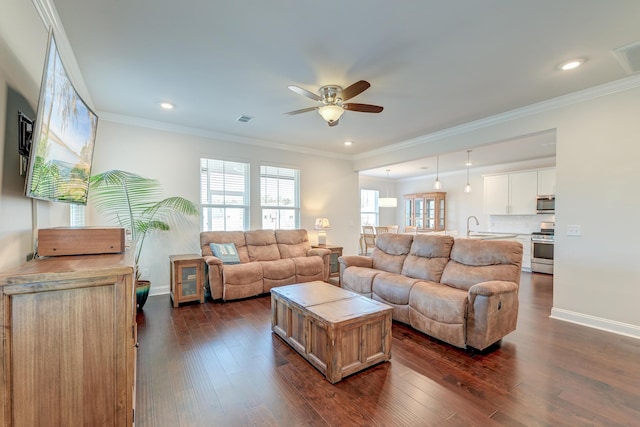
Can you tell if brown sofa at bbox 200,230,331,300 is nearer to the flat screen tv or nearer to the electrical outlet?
the flat screen tv

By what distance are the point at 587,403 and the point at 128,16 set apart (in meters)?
4.14

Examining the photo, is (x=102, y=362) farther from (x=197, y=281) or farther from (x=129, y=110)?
(x=129, y=110)

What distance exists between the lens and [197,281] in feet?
12.9

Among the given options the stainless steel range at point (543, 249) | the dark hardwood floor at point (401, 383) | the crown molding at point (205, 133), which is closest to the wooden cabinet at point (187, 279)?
the dark hardwood floor at point (401, 383)

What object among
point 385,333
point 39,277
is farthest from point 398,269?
point 39,277

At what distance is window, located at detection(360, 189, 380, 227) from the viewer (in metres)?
9.27

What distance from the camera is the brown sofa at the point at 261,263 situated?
400 cm

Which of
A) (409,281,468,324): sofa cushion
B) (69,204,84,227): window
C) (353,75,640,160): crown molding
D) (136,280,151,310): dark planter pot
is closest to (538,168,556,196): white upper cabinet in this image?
(353,75,640,160): crown molding

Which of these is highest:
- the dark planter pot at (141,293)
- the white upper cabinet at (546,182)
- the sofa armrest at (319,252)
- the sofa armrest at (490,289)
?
the white upper cabinet at (546,182)

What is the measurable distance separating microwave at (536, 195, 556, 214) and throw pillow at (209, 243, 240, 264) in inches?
259

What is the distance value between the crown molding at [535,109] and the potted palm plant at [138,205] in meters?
4.04

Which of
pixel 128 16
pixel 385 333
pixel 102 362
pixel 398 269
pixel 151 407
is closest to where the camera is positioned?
pixel 102 362

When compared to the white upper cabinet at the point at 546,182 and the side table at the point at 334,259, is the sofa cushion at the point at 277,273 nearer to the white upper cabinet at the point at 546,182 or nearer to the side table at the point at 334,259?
the side table at the point at 334,259

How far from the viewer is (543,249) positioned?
6.17 metres
